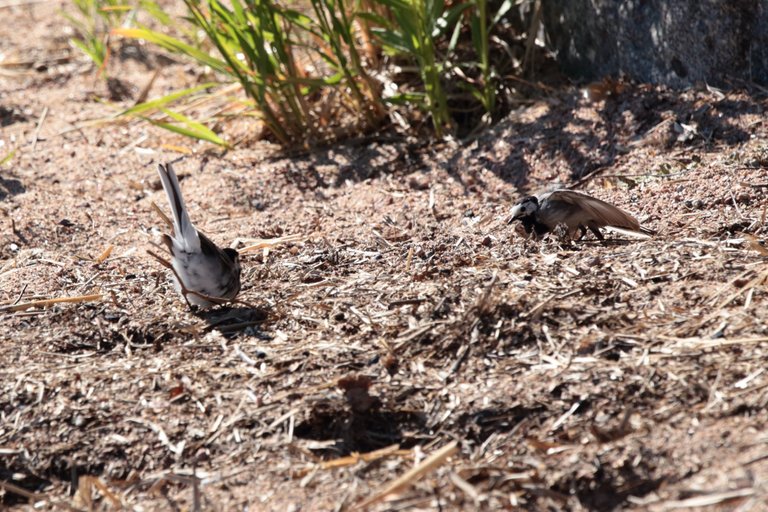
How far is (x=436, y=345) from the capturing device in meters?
2.52

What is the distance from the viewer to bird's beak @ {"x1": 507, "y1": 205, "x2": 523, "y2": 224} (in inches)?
122

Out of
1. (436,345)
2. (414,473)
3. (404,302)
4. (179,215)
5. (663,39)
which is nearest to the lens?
(414,473)

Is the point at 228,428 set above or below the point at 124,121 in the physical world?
below

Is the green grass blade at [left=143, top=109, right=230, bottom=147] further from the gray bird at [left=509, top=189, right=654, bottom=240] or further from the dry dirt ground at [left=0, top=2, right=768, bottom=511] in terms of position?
the gray bird at [left=509, top=189, right=654, bottom=240]

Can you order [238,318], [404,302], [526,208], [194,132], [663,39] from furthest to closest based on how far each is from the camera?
[194,132]
[663,39]
[526,208]
[238,318]
[404,302]

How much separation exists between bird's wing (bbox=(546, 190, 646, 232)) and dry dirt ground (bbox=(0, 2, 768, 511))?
12cm

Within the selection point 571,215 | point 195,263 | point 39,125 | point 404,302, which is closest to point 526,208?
point 571,215

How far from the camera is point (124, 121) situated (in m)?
5.18

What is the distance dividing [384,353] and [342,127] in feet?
7.52

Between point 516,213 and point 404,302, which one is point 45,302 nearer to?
point 404,302

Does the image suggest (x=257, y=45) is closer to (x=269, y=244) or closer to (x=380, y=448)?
(x=269, y=244)

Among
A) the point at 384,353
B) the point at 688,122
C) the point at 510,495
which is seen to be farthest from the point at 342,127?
the point at 510,495

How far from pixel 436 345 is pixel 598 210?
2.94 ft

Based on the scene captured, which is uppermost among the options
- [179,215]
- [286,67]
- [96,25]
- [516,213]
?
[96,25]
